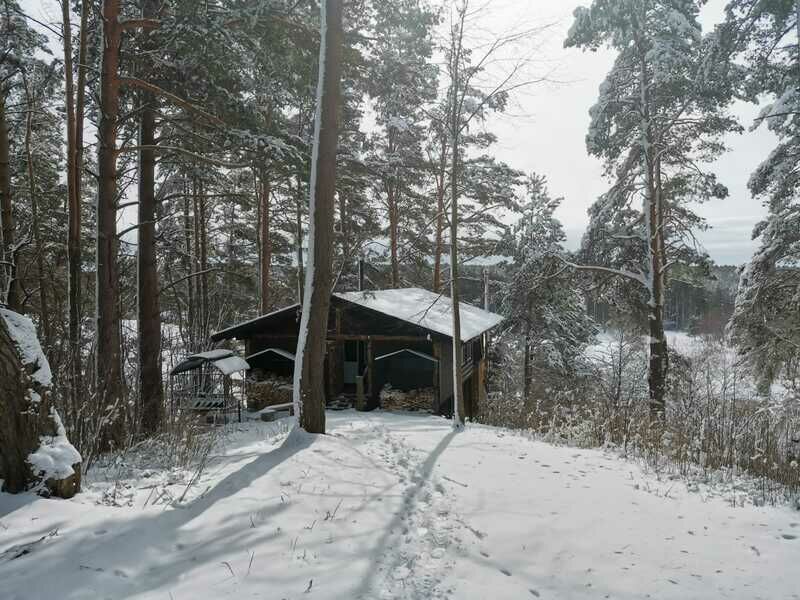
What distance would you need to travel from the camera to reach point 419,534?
175 inches

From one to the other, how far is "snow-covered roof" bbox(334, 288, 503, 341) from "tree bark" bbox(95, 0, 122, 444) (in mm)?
6283

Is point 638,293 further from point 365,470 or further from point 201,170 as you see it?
point 201,170

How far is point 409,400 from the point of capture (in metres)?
16.6

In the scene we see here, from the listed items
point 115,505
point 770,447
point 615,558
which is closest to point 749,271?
point 770,447

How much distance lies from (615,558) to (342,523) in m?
2.42

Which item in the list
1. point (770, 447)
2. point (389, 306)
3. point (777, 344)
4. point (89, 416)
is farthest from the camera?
point (389, 306)

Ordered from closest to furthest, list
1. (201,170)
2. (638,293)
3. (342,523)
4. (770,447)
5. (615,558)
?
(615,558) → (342,523) → (770,447) → (201,170) → (638,293)

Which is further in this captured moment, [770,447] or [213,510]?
[770,447]

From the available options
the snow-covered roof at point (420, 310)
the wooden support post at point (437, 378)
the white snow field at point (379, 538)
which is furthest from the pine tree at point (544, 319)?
the white snow field at point (379, 538)

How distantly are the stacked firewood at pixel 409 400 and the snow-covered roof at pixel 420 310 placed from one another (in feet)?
8.26

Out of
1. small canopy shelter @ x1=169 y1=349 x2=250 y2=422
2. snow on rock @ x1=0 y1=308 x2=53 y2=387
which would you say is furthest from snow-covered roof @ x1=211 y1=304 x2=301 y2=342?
snow on rock @ x1=0 y1=308 x2=53 y2=387

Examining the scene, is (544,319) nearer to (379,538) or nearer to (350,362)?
(350,362)

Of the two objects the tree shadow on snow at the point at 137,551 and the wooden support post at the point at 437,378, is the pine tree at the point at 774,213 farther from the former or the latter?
the tree shadow on snow at the point at 137,551

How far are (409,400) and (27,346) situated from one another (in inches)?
522
